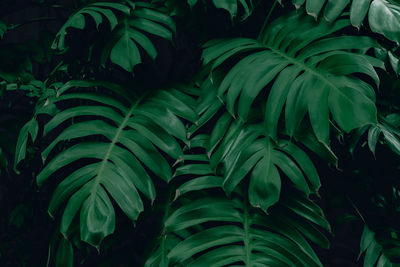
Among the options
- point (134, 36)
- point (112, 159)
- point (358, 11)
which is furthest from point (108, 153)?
point (358, 11)

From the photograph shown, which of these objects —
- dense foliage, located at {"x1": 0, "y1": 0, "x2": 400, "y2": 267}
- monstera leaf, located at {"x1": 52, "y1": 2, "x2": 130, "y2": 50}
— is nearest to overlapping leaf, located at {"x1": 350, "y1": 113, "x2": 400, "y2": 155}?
dense foliage, located at {"x1": 0, "y1": 0, "x2": 400, "y2": 267}

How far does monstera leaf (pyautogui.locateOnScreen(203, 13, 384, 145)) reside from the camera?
2.95 ft

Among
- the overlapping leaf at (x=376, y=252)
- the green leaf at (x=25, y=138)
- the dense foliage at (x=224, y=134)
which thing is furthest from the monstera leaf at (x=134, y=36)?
the overlapping leaf at (x=376, y=252)

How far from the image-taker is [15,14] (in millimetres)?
1877

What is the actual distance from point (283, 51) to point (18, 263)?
4.04 feet

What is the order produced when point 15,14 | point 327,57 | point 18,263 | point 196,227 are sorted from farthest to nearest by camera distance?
point 15,14, point 18,263, point 196,227, point 327,57

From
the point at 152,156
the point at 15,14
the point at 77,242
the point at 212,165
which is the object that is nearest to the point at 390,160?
the point at 212,165

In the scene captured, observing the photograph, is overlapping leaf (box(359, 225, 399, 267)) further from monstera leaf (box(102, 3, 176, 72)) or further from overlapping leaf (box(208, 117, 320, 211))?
monstera leaf (box(102, 3, 176, 72))

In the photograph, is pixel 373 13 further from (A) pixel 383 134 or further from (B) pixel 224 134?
(B) pixel 224 134

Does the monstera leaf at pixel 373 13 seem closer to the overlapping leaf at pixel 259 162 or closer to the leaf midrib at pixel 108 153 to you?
the overlapping leaf at pixel 259 162

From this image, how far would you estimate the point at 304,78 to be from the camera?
3.33ft

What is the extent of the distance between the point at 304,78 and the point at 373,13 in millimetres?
225

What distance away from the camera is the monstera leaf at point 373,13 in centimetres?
102

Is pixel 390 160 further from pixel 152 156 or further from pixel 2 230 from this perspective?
pixel 2 230
